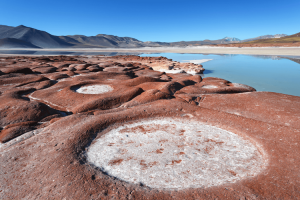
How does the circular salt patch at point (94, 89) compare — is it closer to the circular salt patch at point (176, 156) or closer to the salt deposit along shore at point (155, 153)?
the salt deposit along shore at point (155, 153)

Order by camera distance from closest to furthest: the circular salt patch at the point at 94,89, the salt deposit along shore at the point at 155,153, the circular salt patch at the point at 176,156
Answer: the salt deposit along shore at the point at 155,153
the circular salt patch at the point at 176,156
the circular salt patch at the point at 94,89

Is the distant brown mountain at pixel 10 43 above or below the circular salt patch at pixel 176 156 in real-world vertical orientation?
above

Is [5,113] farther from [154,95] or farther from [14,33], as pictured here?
[14,33]

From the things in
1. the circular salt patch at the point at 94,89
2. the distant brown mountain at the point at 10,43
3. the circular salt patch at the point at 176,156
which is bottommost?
the circular salt patch at the point at 176,156

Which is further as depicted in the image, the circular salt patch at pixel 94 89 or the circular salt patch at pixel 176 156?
the circular salt patch at pixel 94 89

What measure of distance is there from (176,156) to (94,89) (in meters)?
6.03

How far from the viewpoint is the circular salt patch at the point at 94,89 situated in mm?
7741

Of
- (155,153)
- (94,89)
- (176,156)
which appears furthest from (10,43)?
(176,156)

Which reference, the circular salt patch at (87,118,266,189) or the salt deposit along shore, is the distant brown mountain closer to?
the salt deposit along shore

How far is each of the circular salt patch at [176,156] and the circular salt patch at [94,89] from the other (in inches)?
157

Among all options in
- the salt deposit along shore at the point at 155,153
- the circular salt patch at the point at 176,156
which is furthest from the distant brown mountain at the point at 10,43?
the circular salt patch at the point at 176,156

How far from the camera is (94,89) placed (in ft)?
26.5

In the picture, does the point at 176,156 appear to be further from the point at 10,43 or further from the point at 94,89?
the point at 10,43

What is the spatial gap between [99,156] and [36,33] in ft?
509
